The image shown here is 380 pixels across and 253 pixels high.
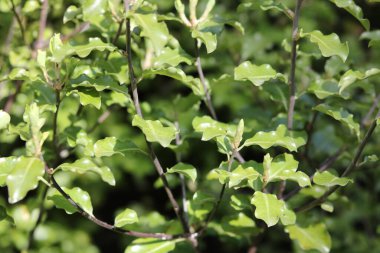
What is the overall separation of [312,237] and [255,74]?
2.53ft

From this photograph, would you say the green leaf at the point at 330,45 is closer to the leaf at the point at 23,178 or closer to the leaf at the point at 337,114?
the leaf at the point at 337,114

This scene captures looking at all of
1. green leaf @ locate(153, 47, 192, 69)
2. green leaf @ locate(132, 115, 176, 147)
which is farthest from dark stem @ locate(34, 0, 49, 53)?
green leaf @ locate(132, 115, 176, 147)

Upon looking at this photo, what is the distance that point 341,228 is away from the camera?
3.46 m

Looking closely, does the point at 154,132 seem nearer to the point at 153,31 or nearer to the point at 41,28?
the point at 153,31

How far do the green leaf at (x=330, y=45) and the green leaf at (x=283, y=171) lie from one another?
37 cm

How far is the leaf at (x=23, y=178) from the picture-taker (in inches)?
61.5

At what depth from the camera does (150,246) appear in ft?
6.98

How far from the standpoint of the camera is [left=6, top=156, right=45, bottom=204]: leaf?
1.56m

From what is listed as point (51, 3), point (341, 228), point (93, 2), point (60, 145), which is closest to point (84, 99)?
point (93, 2)

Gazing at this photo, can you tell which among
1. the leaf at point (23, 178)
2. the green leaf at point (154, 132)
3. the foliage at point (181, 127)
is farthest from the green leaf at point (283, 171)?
the leaf at point (23, 178)

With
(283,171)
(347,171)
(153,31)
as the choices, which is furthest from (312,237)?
(153,31)

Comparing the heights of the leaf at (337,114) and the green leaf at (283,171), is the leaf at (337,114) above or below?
above

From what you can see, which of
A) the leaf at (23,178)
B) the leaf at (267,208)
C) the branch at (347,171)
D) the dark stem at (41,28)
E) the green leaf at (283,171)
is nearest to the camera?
the leaf at (23,178)

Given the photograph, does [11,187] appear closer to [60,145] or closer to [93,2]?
[93,2]
